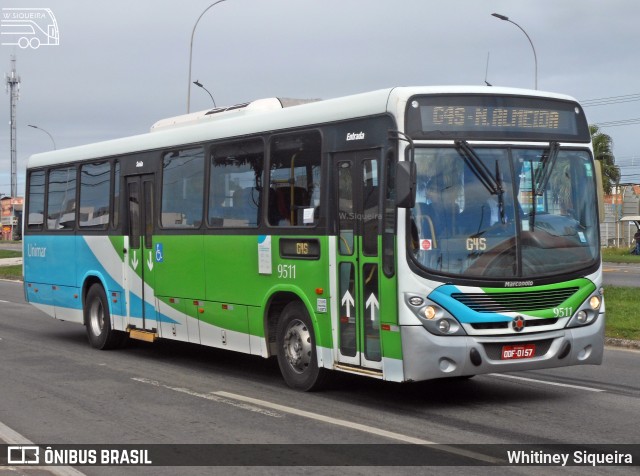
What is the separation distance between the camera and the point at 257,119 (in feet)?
40.6

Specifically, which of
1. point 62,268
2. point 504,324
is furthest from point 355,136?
point 62,268

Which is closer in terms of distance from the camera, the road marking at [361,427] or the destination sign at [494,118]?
the road marking at [361,427]

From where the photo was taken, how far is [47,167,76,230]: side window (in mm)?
17219

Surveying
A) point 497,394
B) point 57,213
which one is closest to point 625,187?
point 57,213

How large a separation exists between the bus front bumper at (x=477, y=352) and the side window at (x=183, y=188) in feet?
15.3

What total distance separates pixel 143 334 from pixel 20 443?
249 inches

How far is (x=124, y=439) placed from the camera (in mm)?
8727

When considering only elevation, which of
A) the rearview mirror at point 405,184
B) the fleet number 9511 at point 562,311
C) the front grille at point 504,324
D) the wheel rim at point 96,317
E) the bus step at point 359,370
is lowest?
the bus step at point 359,370

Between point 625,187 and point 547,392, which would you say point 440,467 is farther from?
point 625,187

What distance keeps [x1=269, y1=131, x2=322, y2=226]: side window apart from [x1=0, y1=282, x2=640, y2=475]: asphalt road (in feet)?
6.30

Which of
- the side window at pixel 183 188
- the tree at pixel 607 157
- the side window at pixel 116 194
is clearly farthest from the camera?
the tree at pixel 607 157

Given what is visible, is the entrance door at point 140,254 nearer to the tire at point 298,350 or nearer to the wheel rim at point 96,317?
the wheel rim at point 96,317

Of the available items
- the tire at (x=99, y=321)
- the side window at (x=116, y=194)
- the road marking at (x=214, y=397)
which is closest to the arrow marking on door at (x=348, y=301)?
the road marking at (x=214, y=397)

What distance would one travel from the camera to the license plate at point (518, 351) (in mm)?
9781
